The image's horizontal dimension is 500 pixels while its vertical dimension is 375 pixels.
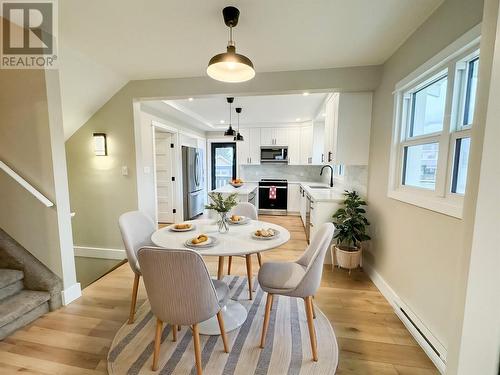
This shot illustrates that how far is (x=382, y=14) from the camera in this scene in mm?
1698

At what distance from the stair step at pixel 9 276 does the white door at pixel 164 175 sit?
2.89m

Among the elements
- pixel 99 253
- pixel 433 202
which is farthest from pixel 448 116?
pixel 99 253

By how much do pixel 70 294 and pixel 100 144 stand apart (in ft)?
6.13

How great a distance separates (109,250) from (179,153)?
2.44m

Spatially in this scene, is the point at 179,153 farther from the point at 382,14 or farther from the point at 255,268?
the point at 382,14

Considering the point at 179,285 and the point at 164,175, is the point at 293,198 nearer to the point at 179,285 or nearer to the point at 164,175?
the point at 164,175

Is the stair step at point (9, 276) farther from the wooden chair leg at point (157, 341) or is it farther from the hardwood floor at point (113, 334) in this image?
the wooden chair leg at point (157, 341)

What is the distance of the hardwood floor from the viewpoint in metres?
1.50

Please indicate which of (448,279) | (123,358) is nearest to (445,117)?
(448,279)

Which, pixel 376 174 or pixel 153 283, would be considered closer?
pixel 153 283

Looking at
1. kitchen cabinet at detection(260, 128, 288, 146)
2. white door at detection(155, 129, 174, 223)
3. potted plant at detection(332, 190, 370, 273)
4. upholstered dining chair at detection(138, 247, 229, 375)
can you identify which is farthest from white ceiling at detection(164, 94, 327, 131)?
upholstered dining chair at detection(138, 247, 229, 375)

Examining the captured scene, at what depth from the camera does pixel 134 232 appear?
2.02m

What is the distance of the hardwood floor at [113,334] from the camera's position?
1.50m

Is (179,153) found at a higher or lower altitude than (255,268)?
higher
